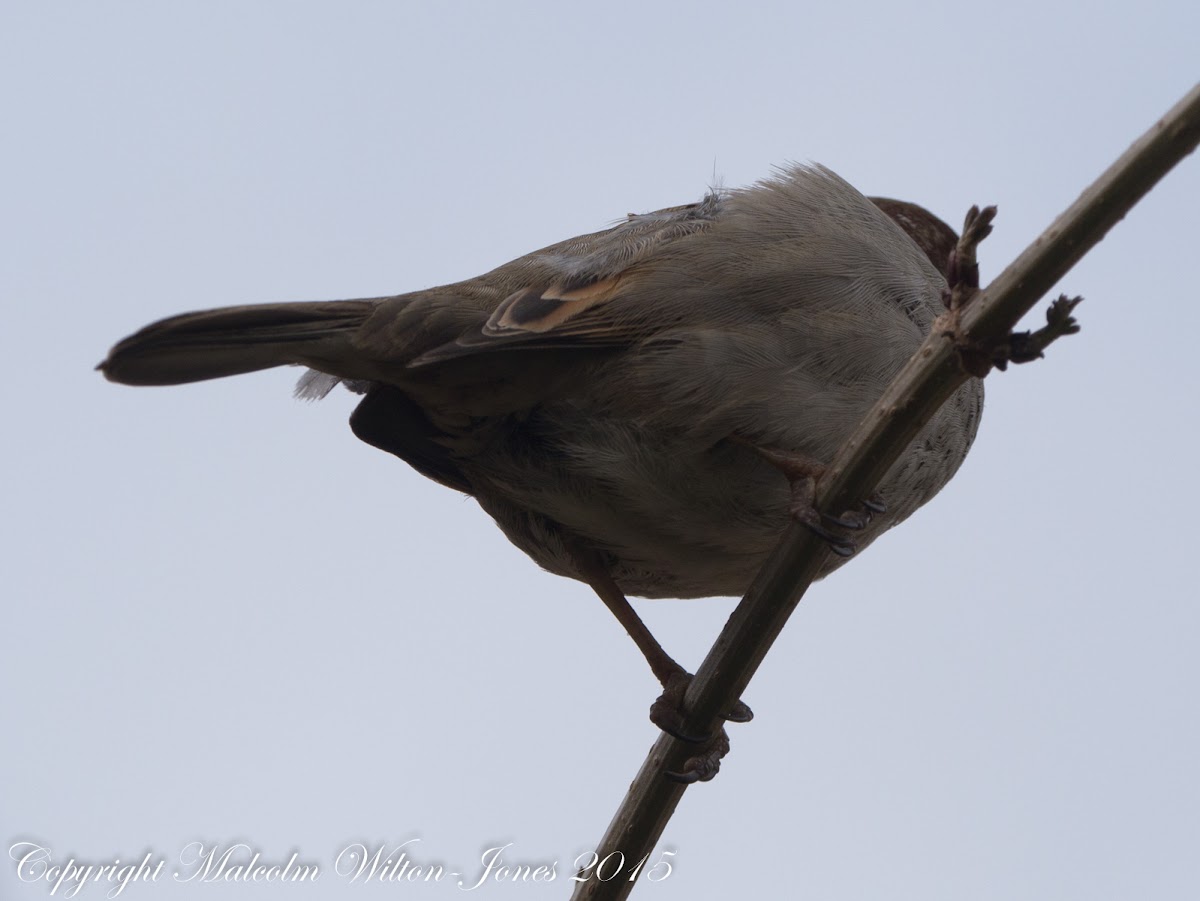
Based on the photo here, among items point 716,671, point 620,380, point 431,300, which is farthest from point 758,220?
point 716,671

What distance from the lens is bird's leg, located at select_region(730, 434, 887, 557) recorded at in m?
4.04

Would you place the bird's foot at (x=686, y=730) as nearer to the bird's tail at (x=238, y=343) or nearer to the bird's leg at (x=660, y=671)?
the bird's leg at (x=660, y=671)

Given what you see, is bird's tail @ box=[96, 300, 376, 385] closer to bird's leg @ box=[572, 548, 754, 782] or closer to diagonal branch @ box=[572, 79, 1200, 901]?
bird's leg @ box=[572, 548, 754, 782]

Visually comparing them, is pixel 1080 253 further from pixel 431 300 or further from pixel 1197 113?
pixel 431 300

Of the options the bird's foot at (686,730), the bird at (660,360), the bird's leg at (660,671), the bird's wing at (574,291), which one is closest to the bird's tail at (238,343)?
the bird at (660,360)

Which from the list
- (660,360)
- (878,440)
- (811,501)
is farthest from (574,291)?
(878,440)

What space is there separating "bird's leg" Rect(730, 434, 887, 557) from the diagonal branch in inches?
1.8

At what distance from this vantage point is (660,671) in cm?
541

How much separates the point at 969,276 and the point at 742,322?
1106 millimetres

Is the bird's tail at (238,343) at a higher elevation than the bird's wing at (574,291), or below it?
below

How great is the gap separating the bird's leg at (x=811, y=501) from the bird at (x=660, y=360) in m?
0.01

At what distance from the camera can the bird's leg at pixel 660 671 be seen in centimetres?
476

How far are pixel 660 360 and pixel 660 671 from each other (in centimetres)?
150

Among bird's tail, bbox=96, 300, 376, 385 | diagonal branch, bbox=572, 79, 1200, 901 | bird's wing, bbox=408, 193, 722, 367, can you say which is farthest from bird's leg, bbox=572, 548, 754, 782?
bird's tail, bbox=96, 300, 376, 385
